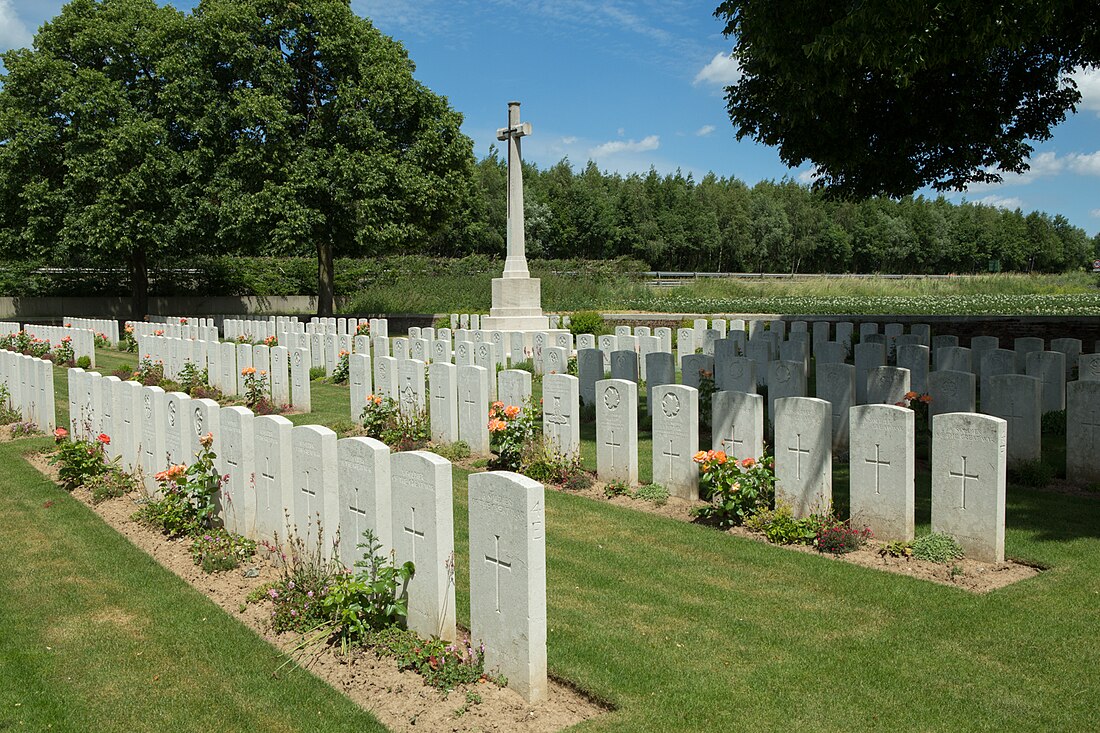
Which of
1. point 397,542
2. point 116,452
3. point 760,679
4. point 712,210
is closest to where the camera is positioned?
point 760,679

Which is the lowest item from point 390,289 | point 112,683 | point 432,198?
point 112,683

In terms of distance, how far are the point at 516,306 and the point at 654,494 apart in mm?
14819

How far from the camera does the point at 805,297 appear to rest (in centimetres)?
3547

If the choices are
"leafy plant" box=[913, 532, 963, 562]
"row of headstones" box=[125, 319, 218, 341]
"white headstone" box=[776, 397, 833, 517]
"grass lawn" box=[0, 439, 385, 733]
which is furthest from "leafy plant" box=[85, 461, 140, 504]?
"row of headstones" box=[125, 319, 218, 341]

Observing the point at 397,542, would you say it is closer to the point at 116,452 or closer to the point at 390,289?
the point at 116,452

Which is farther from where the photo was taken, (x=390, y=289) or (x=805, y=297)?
(x=390, y=289)

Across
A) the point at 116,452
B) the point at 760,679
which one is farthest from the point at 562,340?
the point at 760,679

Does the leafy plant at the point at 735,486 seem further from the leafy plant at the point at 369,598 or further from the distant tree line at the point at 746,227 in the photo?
the distant tree line at the point at 746,227

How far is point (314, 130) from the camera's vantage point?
27672 millimetres

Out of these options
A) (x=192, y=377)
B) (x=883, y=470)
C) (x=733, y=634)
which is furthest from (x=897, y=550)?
(x=192, y=377)

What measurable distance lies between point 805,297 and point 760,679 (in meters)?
32.9

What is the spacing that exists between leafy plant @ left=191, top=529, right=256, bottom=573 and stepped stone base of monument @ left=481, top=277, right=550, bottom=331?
51.8 feet

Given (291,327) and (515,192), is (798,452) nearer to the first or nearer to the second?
(515,192)

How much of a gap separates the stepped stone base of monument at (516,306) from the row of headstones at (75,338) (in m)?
9.45
